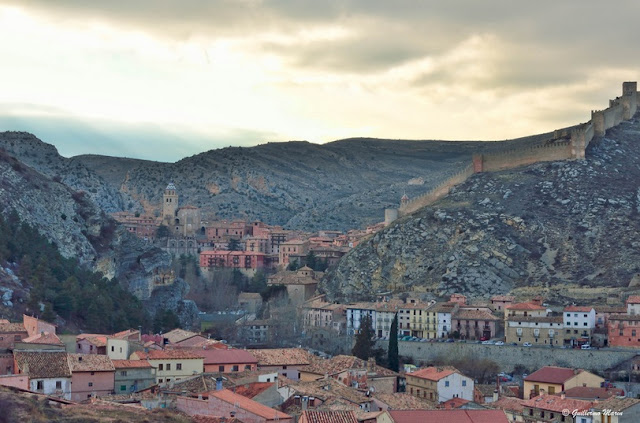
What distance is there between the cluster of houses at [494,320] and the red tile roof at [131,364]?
98.6ft

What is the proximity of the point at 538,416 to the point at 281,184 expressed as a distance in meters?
131

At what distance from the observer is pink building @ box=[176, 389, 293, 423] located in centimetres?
3347

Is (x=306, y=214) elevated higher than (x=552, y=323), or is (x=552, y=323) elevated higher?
(x=306, y=214)

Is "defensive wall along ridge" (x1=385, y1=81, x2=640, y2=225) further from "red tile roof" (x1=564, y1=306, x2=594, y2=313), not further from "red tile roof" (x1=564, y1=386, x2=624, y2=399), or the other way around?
"red tile roof" (x1=564, y1=386, x2=624, y2=399)

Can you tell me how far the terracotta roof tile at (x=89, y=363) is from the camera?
129 feet

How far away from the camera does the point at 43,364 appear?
38656 mm

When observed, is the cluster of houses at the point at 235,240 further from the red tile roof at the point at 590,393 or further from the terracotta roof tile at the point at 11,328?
the terracotta roof tile at the point at 11,328

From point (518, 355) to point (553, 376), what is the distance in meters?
12.9

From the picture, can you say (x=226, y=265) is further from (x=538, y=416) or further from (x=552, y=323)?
(x=538, y=416)

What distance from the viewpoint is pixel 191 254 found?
115 metres

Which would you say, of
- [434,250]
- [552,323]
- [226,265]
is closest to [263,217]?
[226,265]

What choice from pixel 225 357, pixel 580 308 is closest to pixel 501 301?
pixel 580 308

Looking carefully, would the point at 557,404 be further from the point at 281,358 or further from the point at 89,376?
the point at 89,376

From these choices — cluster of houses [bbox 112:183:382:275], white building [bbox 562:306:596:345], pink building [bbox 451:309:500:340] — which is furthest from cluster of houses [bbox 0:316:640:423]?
cluster of houses [bbox 112:183:382:275]
